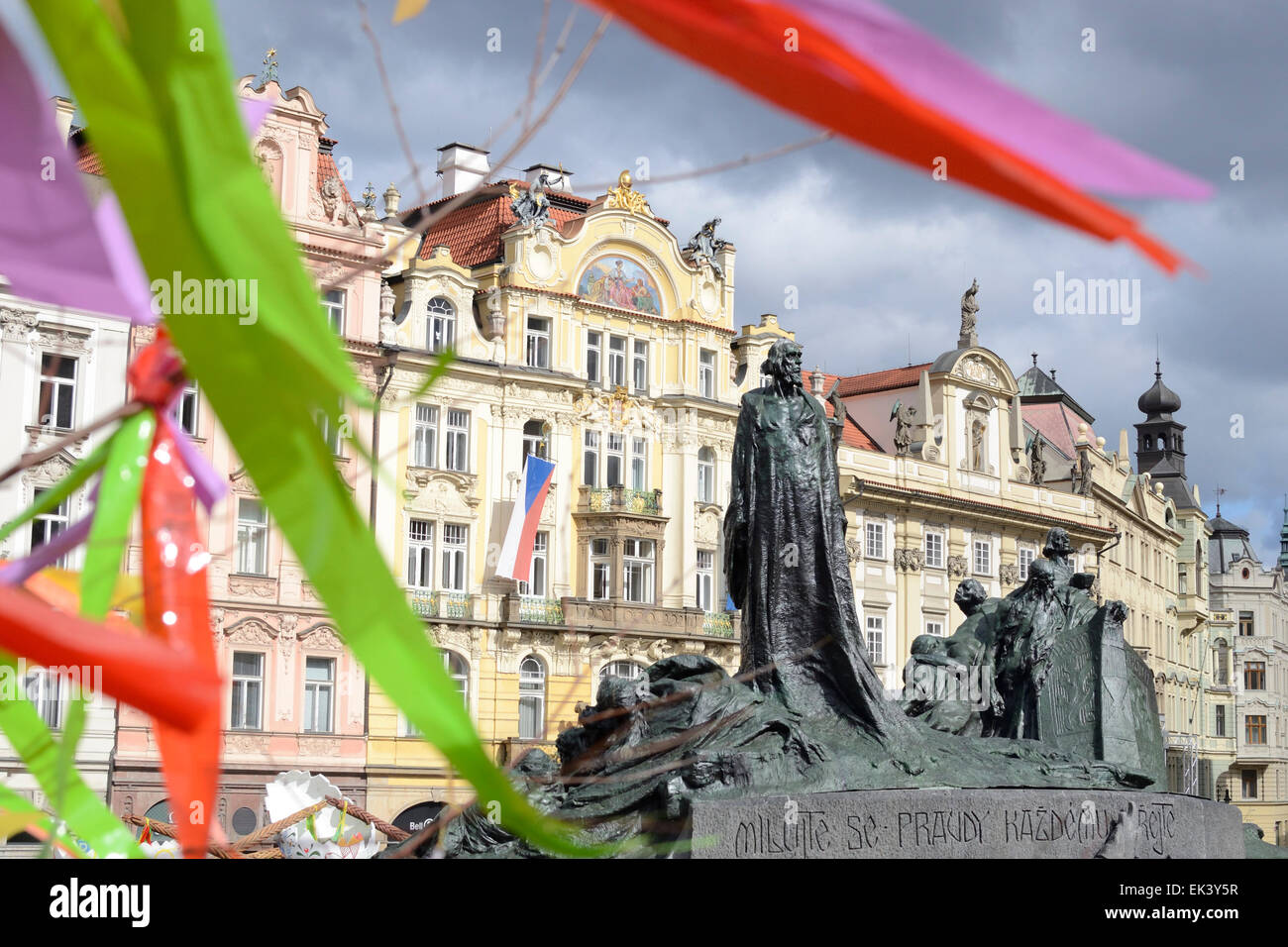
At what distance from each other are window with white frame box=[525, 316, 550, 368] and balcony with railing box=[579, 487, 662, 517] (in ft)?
10.1

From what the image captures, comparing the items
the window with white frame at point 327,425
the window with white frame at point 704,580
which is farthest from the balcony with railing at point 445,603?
the window with white frame at point 327,425

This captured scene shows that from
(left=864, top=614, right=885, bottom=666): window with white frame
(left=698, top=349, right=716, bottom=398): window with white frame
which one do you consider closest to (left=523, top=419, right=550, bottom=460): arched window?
(left=698, top=349, right=716, bottom=398): window with white frame

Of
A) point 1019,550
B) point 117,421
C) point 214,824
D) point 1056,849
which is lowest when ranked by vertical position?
point 1056,849

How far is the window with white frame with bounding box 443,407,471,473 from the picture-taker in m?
38.2

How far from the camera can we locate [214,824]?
120 centimetres

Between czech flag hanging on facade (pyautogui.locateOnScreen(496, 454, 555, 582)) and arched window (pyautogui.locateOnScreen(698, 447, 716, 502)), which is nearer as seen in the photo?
czech flag hanging on facade (pyautogui.locateOnScreen(496, 454, 555, 582))

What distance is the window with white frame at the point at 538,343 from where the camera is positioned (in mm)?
39594

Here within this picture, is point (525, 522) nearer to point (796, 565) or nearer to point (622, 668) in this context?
point (622, 668)

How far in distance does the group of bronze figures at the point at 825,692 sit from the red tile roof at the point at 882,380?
39.5 metres

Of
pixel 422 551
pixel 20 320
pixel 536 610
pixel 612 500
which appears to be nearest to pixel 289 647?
pixel 422 551

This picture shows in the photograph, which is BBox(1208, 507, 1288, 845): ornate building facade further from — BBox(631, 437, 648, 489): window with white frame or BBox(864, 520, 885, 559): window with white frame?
BBox(631, 437, 648, 489): window with white frame
